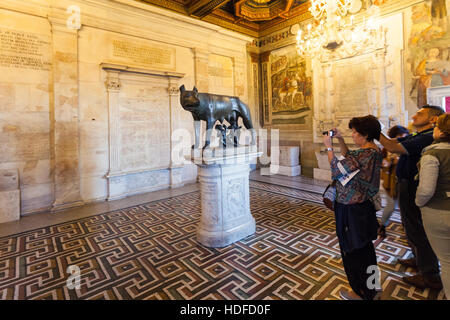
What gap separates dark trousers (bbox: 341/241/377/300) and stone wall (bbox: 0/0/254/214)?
5451mm

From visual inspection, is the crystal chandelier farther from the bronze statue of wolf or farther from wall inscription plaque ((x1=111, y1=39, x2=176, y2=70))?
wall inscription plaque ((x1=111, y1=39, x2=176, y2=70))

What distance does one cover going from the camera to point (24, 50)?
15.6 feet

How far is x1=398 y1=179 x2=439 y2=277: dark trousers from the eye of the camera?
7.46 ft

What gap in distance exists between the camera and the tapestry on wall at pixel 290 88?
8188mm

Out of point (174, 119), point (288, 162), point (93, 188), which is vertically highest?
point (174, 119)

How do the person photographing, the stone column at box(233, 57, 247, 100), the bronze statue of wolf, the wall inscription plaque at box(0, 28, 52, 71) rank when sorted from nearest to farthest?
the person photographing < the bronze statue of wolf < the wall inscription plaque at box(0, 28, 52, 71) < the stone column at box(233, 57, 247, 100)

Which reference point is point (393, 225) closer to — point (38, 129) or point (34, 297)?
point (34, 297)

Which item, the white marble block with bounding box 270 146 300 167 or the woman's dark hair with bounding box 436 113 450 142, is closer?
the woman's dark hair with bounding box 436 113 450 142

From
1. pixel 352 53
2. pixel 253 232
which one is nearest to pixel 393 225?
pixel 253 232

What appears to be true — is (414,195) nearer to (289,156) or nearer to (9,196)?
(289,156)

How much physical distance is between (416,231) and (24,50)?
7.21 metres

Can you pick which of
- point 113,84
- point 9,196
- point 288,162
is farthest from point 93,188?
point 288,162

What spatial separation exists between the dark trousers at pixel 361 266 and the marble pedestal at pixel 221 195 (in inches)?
65.7

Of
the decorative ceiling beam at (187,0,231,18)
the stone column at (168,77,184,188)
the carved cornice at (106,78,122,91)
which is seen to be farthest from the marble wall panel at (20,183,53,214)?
the decorative ceiling beam at (187,0,231,18)
